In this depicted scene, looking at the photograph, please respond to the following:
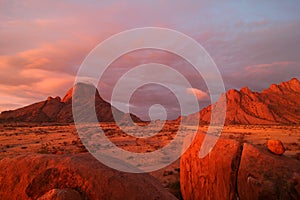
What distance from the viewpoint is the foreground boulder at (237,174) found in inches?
244

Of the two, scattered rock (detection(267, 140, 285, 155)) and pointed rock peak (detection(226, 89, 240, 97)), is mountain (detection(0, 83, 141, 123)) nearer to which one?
pointed rock peak (detection(226, 89, 240, 97))

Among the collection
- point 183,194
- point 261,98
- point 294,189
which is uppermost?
point 261,98

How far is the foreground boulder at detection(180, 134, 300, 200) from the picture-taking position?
20.3 ft

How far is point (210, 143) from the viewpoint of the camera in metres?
7.68

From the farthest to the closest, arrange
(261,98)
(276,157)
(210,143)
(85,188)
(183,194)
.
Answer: (261,98) < (183,194) < (210,143) < (276,157) < (85,188)

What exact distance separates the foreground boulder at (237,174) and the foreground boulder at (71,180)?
2935 millimetres

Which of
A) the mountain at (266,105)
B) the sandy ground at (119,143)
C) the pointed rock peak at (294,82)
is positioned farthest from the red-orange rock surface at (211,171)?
the pointed rock peak at (294,82)

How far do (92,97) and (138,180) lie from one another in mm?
98547

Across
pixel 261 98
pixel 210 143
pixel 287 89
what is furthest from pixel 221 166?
pixel 287 89

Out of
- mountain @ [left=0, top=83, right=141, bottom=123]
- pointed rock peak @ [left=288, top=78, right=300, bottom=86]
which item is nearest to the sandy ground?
mountain @ [left=0, top=83, right=141, bottom=123]

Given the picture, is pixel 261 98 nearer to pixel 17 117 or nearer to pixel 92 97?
pixel 92 97

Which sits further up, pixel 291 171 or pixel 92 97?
pixel 92 97

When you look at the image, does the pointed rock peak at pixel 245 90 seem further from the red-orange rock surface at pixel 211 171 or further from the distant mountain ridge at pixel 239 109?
the red-orange rock surface at pixel 211 171

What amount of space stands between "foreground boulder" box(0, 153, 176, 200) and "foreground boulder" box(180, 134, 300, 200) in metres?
2.94
